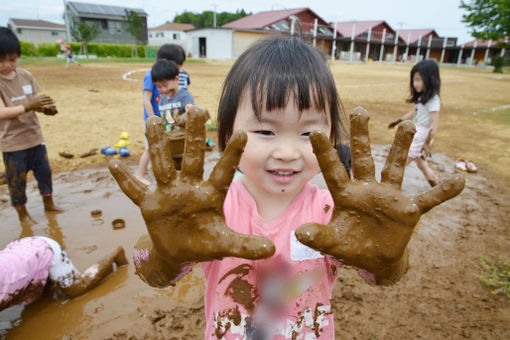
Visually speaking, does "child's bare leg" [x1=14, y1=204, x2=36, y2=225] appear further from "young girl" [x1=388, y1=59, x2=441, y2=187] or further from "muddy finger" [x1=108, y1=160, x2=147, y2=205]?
"young girl" [x1=388, y1=59, x2=441, y2=187]

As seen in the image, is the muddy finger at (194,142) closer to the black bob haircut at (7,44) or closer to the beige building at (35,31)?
the black bob haircut at (7,44)

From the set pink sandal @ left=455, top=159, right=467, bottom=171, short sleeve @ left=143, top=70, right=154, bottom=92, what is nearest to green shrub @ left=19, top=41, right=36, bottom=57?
short sleeve @ left=143, top=70, right=154, bottom=92

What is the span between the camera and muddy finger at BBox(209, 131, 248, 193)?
2.68 feet

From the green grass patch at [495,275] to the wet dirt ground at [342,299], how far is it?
0.19 ft

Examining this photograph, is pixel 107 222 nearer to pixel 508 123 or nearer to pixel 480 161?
pixel 480 161

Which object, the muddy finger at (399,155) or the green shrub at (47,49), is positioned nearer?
the muddy finger at (399,155)

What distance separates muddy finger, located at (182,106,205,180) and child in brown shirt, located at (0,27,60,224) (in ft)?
9.07

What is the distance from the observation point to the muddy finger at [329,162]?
2.78 ft

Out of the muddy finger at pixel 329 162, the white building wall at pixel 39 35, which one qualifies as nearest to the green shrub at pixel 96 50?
the white building wall at pixel 39 35

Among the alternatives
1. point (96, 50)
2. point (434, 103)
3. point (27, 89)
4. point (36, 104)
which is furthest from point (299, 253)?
point (96, 50)

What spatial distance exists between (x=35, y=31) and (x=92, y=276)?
56.0 m

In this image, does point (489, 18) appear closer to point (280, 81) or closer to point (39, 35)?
point (280, 81)

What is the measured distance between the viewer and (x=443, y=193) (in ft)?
2.77

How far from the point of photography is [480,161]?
17.2 ft
